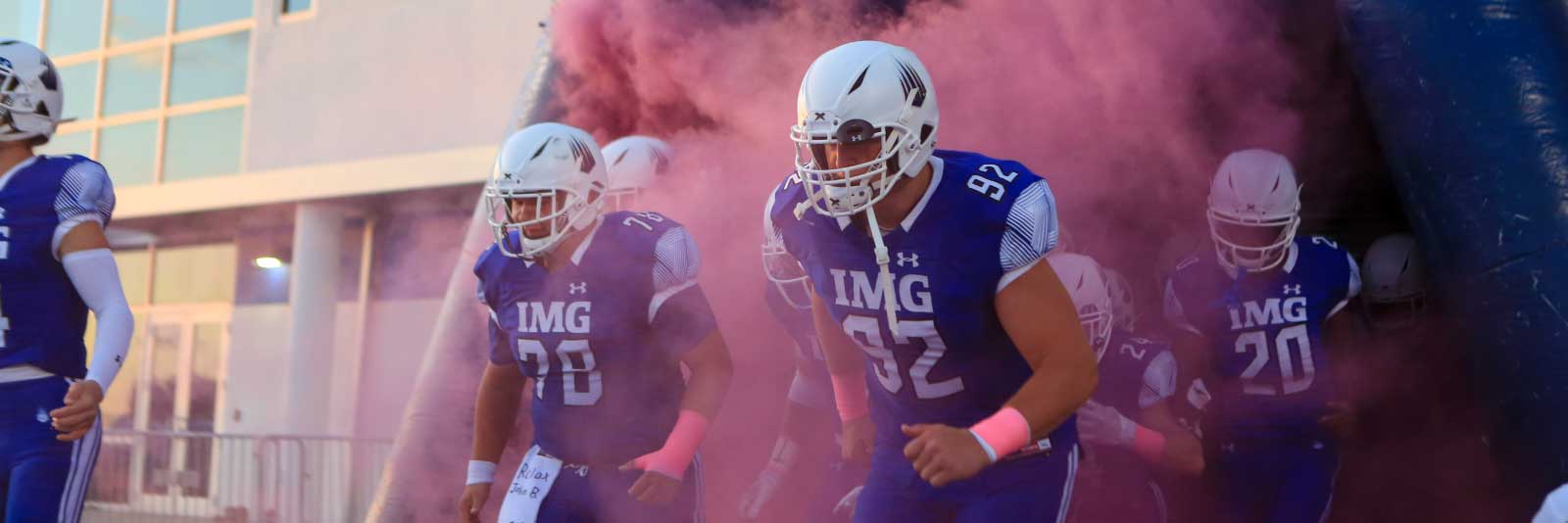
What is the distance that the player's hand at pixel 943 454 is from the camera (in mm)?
2465

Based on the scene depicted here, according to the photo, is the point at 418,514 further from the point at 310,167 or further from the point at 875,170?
the point at 310,167

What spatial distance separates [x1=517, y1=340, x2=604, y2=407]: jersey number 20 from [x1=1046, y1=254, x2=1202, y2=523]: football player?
164 cm

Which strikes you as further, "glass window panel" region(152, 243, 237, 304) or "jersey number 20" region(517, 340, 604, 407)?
"glass window panel" region(152, 243, 237, 304)

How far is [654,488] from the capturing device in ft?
11.3

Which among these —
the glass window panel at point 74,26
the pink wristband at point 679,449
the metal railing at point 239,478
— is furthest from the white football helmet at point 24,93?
the glass window panel at point 74,26

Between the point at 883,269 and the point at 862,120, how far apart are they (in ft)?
1.11

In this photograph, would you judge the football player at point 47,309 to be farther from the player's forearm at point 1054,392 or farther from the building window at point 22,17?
the building window at point 22,17

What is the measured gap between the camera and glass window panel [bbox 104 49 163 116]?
48.2 ft

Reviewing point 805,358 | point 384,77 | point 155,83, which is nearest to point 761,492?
point 805,358

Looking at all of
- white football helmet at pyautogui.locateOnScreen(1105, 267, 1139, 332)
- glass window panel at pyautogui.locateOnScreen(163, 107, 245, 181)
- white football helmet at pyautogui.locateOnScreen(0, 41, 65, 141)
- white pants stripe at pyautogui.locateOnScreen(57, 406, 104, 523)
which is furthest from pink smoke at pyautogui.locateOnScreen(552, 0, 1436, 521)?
glass window panel at pyautogui.locateOnScreen(163, 107, 245, 181)

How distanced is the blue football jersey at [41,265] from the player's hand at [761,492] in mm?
2415

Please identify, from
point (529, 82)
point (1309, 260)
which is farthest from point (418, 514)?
point (1309, 260)

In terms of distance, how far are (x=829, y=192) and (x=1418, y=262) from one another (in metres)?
3.51

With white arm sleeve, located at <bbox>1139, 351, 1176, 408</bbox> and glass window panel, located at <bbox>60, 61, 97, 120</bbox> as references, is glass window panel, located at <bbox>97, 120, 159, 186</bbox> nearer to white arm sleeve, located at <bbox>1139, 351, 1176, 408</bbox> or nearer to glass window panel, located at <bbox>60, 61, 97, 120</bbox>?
glass window panel, located at <bbox>60, 61, 97, 120</bbox>
